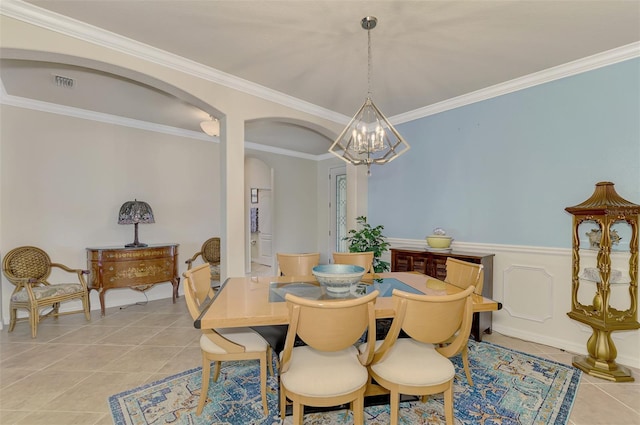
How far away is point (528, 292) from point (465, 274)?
1365 mm

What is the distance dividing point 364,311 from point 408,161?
126 inches

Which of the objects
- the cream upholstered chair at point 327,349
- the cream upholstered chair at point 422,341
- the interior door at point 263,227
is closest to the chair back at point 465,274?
the cream upholstered chair at point 422,341

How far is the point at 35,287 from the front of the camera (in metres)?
3.46

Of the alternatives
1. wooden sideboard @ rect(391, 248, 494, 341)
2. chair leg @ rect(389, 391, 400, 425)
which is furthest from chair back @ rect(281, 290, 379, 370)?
wooden sideboard @ rect(391, 248, 494, 341)

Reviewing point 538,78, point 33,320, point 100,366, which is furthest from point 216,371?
point 538,78

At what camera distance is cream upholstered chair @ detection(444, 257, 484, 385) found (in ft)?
7.24

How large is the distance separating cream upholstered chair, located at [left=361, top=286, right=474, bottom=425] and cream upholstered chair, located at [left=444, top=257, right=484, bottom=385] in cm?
66

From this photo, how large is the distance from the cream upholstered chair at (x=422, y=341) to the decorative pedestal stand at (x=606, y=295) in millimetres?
1673

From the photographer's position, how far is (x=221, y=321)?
1.56 metres

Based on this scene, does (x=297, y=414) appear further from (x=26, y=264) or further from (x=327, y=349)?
(x=26, y=264)

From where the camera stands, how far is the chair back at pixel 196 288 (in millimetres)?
1821

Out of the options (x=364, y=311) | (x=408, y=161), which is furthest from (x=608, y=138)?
(x=364, y=311)

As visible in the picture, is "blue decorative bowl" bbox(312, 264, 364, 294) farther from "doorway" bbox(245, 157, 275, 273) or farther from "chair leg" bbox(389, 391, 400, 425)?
"doorway" bbox(245, 157, 275, 273)

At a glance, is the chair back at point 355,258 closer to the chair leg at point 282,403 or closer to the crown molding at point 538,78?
the chair leg at point 282,403
